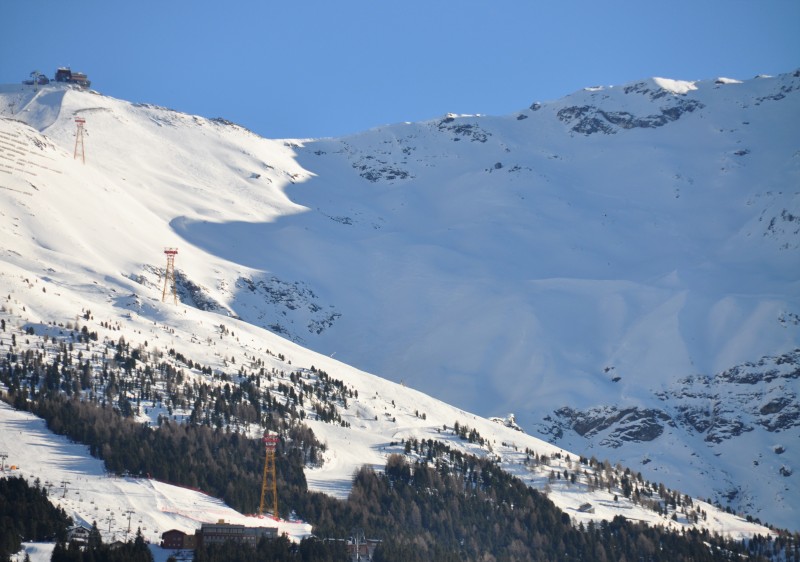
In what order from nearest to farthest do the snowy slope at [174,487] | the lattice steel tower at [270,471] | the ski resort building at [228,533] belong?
1. the ski resort building at [228,533]
2. the snowy slope at [174,487]
3. the lattice steel tower at [270,471]

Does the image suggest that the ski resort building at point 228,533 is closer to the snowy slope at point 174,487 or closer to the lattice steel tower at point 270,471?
the snowy slope at point 174,487

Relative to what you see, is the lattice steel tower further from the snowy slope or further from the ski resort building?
the ski resort building

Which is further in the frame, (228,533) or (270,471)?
(270,471)

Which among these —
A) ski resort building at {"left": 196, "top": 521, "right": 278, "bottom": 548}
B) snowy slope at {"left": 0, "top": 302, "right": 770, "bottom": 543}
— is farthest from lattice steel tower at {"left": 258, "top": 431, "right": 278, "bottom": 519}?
ski resort building at {"left": 196, "top": 521, "right": 278, "bottom": 548}

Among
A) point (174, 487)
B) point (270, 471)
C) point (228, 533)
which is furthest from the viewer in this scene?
point (270, 471)

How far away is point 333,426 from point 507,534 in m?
33.0

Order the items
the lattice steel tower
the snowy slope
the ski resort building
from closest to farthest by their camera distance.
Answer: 1. the ski resort building
2. the snowy slope
3. the lattice steel tower

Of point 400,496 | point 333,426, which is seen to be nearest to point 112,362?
point 333,426

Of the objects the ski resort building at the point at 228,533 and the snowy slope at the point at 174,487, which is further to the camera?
the snowy slope at the point at 174,487

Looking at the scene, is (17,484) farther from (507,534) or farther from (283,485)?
(507,534)

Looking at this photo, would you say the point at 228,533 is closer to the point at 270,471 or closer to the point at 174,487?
the point at 174,487

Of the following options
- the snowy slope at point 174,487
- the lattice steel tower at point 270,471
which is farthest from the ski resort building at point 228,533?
the lattice steel tower at point 270,471

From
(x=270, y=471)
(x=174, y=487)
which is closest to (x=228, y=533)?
(x=174, y=487)

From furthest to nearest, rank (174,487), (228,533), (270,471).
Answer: (270,471) → (174,487) → (228,533)
